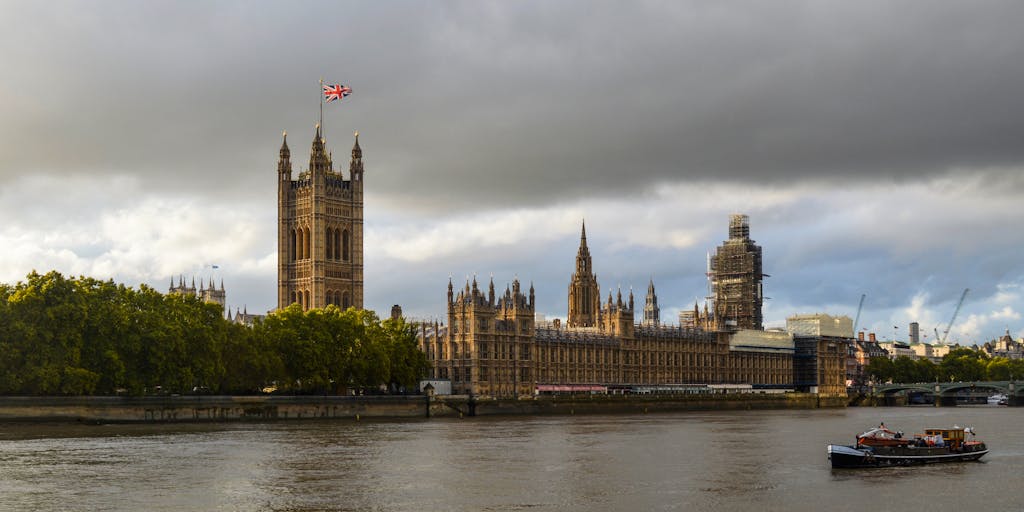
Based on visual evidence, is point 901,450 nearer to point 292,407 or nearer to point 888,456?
point 888,456

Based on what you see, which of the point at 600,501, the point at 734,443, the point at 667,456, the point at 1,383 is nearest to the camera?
the point at 600,501

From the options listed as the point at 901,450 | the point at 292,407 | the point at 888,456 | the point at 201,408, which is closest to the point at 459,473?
the point at 888,456

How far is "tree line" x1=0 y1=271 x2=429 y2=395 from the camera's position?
103 metres

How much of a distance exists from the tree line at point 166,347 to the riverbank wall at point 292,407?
4.35 ft

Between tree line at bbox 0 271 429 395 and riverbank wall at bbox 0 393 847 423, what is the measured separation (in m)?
1.33

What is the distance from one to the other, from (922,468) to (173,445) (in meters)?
45.7

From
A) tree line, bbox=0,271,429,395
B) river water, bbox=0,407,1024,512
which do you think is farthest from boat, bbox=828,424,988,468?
tree line, bbox=0,271,429,395

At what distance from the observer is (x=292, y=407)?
125625 mm

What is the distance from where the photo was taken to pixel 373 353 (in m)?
137

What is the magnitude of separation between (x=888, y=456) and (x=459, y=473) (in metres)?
24.0

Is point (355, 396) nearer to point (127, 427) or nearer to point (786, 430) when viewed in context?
point (127, 427)

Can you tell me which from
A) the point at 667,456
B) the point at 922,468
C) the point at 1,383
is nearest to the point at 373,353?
the point at 1,383

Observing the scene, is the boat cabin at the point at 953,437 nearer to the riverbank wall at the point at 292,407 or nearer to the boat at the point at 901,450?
the boat at the point at 901,450

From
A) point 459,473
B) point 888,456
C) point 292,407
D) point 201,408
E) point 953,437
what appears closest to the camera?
point 459,473
